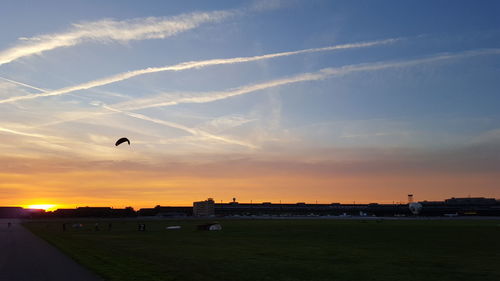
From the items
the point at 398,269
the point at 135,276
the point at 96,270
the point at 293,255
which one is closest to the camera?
the point at 135,276

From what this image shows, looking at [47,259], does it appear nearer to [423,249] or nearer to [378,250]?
[378,250]

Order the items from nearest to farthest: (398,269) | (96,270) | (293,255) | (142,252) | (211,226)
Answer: (96,270)
(398,269)
(293,255)
(142,252)
(211,226)

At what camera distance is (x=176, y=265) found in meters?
28.9

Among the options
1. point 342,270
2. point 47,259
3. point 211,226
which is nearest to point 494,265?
point 342,270

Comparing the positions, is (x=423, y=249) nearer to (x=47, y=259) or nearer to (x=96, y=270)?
(x=96, y=270)

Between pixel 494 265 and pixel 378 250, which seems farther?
pixel 378 250

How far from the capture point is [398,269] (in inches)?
1081

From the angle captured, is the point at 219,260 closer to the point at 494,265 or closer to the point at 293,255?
the point at 293,255

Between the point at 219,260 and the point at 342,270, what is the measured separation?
9103 millimetres

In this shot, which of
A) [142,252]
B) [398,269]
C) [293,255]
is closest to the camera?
[398,269]

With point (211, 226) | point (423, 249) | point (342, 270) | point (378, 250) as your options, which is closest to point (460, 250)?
point (423, 249)

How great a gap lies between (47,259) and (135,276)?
1152 cm

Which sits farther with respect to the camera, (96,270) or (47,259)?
(47,259)

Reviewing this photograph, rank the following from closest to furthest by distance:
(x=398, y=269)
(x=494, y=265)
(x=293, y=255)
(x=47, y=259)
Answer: (x=398, y=269) < (x=494, y=265) < (x=47, y=259) < (x=293, y=255)
